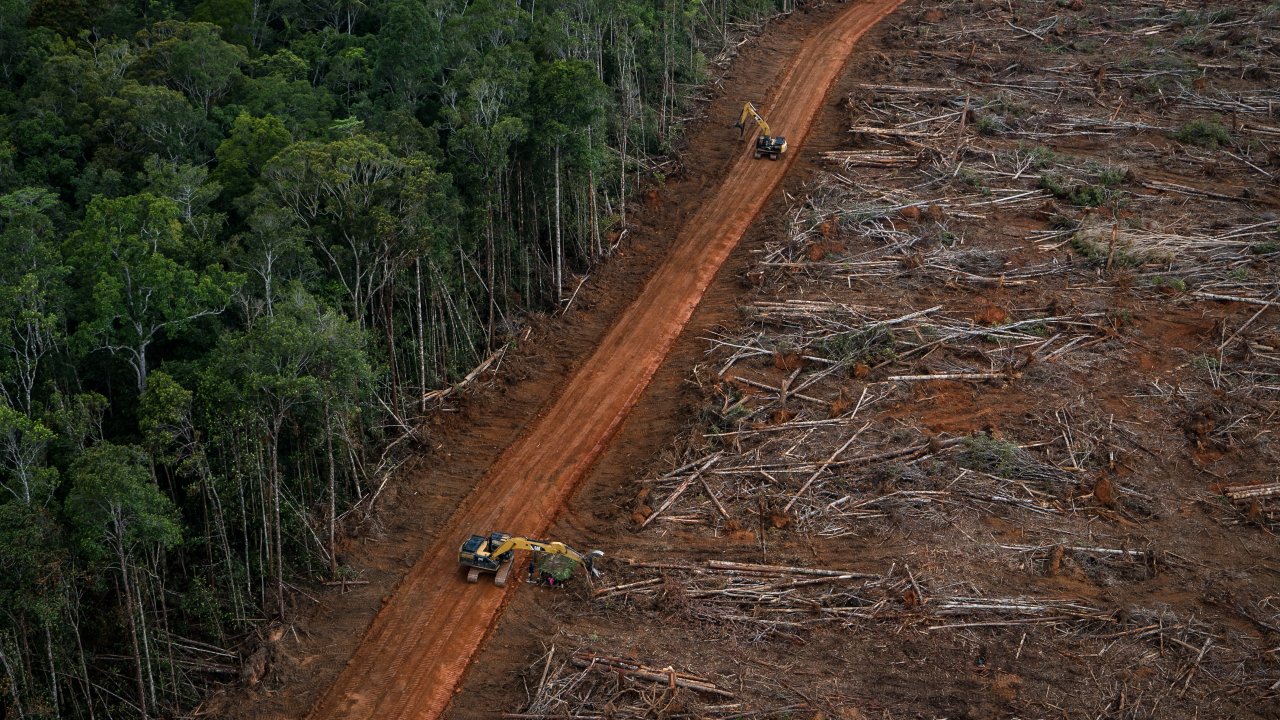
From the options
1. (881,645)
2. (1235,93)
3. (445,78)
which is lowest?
(881,645)

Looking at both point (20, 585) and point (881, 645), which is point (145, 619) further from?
point (881, 645)

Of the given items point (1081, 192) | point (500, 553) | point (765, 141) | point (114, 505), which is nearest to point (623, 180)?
point (765, 141)

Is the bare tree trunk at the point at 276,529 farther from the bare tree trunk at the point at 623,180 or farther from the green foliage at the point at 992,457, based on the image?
the bare tree trunk at the point at 623,180

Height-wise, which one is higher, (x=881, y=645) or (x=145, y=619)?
(x=145, y=619)

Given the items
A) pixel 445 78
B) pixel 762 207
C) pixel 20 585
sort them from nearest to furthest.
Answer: pixel 20 585
pixel 445 78
pixel 762 207

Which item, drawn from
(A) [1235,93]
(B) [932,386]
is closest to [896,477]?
(B) [932,386]

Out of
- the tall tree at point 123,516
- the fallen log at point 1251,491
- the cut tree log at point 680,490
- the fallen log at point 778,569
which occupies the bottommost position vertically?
the fallen log at point 778,569

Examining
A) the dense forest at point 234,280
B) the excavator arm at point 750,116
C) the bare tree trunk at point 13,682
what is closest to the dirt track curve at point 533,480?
the excavator arm at point 750,116
